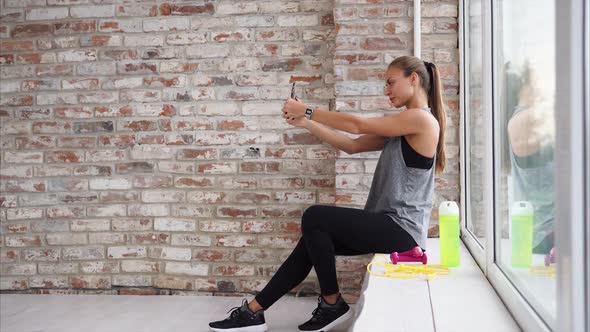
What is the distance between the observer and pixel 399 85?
2465mm

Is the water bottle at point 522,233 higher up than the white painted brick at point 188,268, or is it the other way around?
the water bottle at point 522,233

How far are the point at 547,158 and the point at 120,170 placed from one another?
2652 millimetres

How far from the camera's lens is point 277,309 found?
301 centimetres

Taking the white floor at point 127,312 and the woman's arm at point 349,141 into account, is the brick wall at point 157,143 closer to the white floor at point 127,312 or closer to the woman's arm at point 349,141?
the white floor at point 127,312

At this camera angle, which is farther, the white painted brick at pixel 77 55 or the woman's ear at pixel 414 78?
the white painted brick at pixel 77 55

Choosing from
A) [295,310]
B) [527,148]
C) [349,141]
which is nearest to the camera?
[527,148]

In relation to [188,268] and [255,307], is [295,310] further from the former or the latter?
[188,268]

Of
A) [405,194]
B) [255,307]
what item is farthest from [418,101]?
[255,307]

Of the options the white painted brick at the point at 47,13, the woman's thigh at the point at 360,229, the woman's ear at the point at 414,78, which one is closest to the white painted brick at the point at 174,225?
the woman's thigh at the point at 360,229

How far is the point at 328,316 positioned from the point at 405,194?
0.60m

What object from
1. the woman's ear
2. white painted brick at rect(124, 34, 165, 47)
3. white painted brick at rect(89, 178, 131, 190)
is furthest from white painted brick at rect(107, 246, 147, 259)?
the woman's ear

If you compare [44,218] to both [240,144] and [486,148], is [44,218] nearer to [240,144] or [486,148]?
[240,144]

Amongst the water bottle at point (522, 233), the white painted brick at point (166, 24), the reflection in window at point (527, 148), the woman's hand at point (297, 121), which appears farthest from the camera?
the white painted brick at point (166, 24)

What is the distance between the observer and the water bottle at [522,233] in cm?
157
